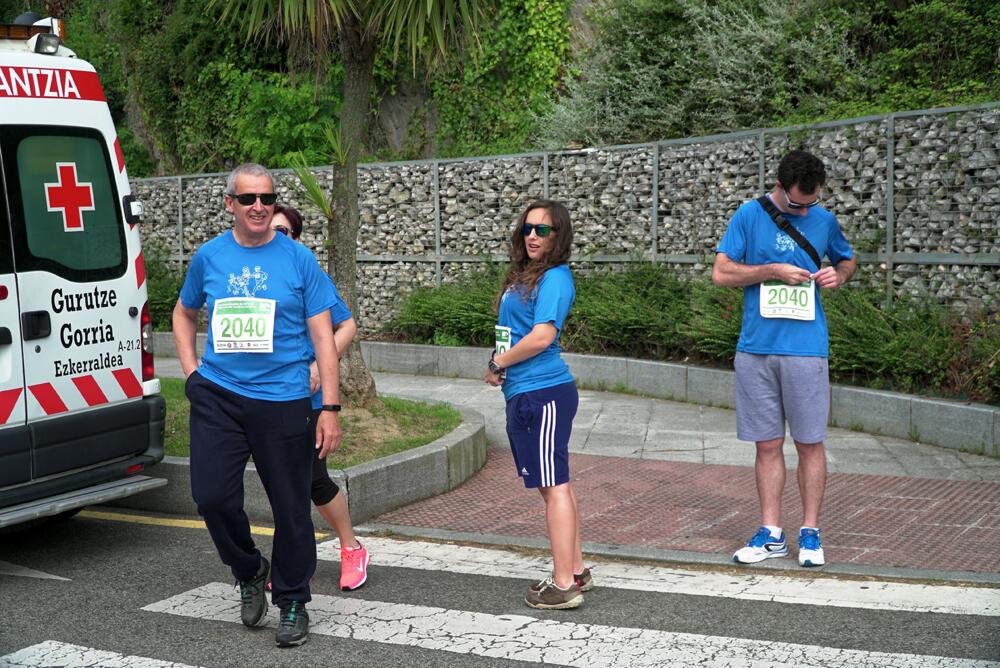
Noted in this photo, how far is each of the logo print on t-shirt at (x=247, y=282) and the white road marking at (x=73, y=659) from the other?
1.51 metres

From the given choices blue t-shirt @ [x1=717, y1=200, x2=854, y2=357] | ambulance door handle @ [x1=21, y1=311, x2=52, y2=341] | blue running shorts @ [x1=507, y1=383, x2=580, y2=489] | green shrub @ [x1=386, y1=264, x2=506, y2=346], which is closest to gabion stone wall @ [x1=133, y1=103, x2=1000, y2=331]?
green shrub @ [x1=386, y1=264, x2=506, y2=346]

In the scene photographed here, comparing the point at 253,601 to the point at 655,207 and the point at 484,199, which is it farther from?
the point at 484,199

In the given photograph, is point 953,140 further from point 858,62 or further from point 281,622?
point 281,622

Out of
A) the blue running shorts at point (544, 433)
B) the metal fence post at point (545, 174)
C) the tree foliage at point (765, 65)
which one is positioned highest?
the tree foliage at point (765, 65)

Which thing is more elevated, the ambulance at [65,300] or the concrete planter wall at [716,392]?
the ambulance at [65,300]

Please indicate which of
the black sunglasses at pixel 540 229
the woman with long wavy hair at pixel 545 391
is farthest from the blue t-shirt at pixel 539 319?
the black sunglasses at pixel 540 229

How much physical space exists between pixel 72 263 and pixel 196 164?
→ 15688 millimetres

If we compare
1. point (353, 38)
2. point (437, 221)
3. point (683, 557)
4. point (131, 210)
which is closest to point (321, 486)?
point (683, 557)

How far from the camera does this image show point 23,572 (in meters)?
6.00

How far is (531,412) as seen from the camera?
5180 millimetres

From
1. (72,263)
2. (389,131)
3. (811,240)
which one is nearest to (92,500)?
(72,263)

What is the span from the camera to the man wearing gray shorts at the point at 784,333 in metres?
5.77

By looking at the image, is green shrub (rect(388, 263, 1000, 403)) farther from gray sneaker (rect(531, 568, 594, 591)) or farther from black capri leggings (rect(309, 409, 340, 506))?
gray sneaker (rect(531, 568, 594, 591))

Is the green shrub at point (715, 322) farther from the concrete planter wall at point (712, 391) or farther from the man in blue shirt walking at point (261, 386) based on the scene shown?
the man in blue shirt walking at point (261, 386)
